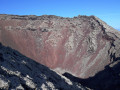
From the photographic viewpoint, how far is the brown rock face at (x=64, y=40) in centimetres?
4156

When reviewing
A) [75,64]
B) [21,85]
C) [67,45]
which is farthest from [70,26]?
[21,85]

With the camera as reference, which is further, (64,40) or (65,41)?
(64,40)

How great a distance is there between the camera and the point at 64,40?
169ft

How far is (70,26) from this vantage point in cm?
5344

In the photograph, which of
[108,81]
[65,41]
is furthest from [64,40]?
[108,81]

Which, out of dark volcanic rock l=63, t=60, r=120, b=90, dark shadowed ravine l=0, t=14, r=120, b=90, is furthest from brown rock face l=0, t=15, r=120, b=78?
dark volcanic rock l=63, t=60, r=120, b=90

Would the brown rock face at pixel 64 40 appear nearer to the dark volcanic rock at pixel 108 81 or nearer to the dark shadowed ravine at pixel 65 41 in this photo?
the dark shadowed ravine at pixel 65 41

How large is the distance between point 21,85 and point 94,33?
39.1m

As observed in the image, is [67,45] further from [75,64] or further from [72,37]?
[75,64]

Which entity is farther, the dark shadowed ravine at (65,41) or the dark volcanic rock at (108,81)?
the dark shadowed ravine at (65,41)

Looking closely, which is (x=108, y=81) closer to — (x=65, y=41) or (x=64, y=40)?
(x=65, y=41)

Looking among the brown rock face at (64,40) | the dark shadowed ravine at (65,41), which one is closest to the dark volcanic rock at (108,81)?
the dark shadowed ravine at (65,41)

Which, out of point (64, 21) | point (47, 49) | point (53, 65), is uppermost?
point (64, 21)

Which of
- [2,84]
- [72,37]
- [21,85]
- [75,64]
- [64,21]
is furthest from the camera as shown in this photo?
[64,21]
